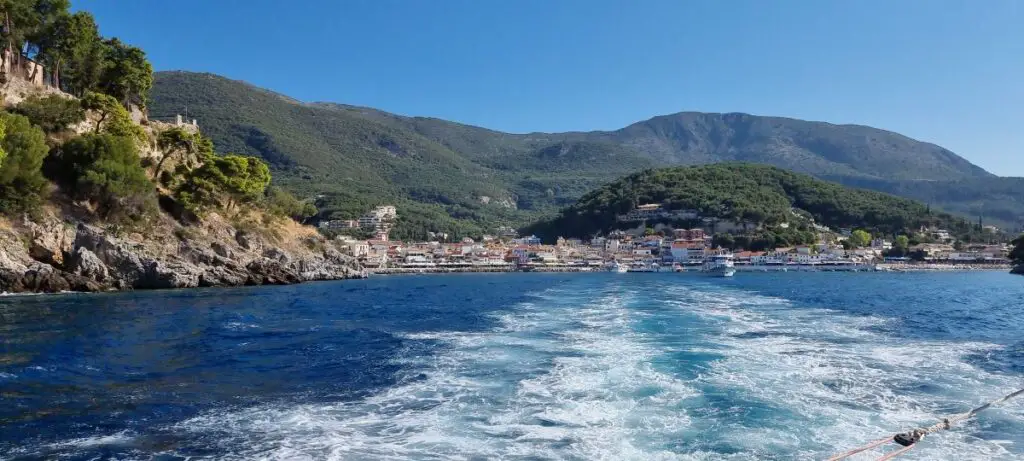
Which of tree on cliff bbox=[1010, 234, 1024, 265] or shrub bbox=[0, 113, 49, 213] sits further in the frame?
tree on cliff bbox=[1010, 234, 1024, 265]

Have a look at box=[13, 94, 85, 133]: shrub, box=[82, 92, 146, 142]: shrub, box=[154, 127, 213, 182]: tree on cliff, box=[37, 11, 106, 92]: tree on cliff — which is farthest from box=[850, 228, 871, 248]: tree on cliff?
box=[13, 94, 85, 133]: shrub

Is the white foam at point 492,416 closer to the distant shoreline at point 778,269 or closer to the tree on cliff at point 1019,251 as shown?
the distant shoreline at point 778,269

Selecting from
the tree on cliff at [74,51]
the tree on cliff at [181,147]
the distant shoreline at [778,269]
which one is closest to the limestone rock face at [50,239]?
the tree on cliff at [181,147]

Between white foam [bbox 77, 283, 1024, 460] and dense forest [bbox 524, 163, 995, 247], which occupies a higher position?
dense forest [bbox 524, 163, 995, 247]

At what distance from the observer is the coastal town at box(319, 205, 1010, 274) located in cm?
10006

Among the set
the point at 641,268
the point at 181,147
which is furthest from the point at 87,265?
the point at 641,268

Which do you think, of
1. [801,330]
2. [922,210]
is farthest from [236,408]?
[922,210]

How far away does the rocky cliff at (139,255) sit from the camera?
32.2 meters

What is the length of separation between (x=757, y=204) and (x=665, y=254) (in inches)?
1068

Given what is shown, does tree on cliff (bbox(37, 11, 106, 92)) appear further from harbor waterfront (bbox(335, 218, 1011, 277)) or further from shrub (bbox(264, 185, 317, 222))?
harbor waterfront (bbox(335, 218, 1011, 277))

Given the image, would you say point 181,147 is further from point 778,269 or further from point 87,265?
point 778,269

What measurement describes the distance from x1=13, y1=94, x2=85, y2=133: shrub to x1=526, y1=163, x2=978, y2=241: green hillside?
107m

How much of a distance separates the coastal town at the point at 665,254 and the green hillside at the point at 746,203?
4450mm

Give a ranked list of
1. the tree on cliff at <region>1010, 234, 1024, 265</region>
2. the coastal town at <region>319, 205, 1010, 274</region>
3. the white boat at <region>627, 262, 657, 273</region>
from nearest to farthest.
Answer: the tree on cliff at <region>1010, 234, 1024, 265</region>
the coastal town at <region>319, 205, 1010, 274</region>
the white boat at <region>627, 262, 657, 273</region>
